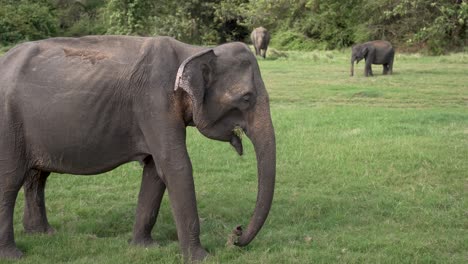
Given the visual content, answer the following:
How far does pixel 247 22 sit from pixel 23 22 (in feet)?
48.5

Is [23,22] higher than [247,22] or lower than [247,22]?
higher

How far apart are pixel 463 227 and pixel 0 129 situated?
448 cm

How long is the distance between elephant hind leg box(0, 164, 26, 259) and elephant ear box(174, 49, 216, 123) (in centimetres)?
166

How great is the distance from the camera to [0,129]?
5.43m

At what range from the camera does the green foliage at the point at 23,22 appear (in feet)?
126

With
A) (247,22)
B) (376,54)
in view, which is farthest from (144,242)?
(247,22)

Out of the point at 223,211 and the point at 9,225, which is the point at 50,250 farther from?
the point at 223,211

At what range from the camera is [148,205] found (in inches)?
234

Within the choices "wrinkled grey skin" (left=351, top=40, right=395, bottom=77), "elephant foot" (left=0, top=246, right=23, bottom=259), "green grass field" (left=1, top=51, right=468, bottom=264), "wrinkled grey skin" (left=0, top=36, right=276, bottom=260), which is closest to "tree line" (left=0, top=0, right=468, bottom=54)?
"wrinkled grey skin" (left=351, top=40, right=395, bottom=77)

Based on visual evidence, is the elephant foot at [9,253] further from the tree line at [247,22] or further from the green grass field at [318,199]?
the tree line at [247,22]

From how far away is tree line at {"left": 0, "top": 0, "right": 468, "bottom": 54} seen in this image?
38406mm

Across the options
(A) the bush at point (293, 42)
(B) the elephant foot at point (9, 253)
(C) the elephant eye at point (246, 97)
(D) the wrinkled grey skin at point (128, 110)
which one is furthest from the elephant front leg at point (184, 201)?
(A) the bush at point (293, 42)

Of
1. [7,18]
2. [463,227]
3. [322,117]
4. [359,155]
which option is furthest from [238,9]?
[463,227]

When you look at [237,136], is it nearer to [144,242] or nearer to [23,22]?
[144,242]
